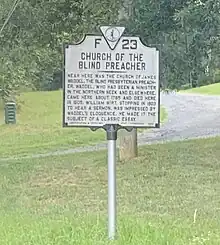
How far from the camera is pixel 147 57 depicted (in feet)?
22.7

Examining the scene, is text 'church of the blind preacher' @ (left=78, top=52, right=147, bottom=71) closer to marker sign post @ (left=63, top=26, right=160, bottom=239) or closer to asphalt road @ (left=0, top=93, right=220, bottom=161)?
marker sign post @ (left=63, top=26, right=160, bottom=239)

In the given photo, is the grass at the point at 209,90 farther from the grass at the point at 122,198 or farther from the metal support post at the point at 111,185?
the metal support post at the point at 111,185

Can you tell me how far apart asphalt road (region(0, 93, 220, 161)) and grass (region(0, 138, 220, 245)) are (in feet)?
9.32

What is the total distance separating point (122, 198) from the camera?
11828 mm

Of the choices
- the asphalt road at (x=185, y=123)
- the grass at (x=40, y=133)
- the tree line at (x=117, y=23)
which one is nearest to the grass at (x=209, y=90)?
the asphalt road at (x=185, y=123)

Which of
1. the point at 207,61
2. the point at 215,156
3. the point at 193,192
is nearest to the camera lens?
the point at 193,192

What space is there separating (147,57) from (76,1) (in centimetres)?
656

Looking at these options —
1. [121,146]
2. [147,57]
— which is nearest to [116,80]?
[147,57]

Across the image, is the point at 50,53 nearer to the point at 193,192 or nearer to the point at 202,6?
the point at 193,192

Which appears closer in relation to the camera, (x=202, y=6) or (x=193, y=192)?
(x=202, y=6)

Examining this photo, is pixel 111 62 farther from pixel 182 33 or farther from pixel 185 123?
pixel 185 123

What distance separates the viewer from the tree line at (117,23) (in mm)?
11992

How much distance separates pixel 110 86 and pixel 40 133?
68.0 feet

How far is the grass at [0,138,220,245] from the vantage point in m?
6.76
